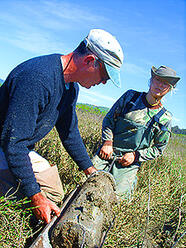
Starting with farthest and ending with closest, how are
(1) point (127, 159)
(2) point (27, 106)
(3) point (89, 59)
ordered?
(1) point (127, 159) < (3) point (89, 59) < (2) point (27, 106)

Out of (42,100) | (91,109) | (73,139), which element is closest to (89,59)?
(42,100)

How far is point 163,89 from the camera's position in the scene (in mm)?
3074

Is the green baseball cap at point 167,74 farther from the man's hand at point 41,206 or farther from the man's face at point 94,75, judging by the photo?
the man's hand at point 41,206

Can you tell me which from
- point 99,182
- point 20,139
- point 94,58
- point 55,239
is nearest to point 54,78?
point 94,58

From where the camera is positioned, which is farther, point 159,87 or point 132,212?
point 159,87

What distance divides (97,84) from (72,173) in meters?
1.59

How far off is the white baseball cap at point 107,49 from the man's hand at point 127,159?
5.16 feet

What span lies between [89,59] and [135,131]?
1.70 m

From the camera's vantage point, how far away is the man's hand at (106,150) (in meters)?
3.21

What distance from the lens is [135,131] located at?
3.19 metres

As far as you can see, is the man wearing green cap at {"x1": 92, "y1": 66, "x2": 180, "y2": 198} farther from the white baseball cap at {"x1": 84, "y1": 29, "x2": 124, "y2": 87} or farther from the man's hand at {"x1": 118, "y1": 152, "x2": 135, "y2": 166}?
the white baseball cap at {"x1": 84, "y1": 29, "x2": 124, "y2": 87}

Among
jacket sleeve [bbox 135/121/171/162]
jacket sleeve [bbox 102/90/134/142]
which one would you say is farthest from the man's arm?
jacket sleeve [bbox 135/121/171/162]

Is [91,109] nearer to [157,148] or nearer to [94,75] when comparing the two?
[157,148]

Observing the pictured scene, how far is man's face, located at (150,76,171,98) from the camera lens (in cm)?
306
